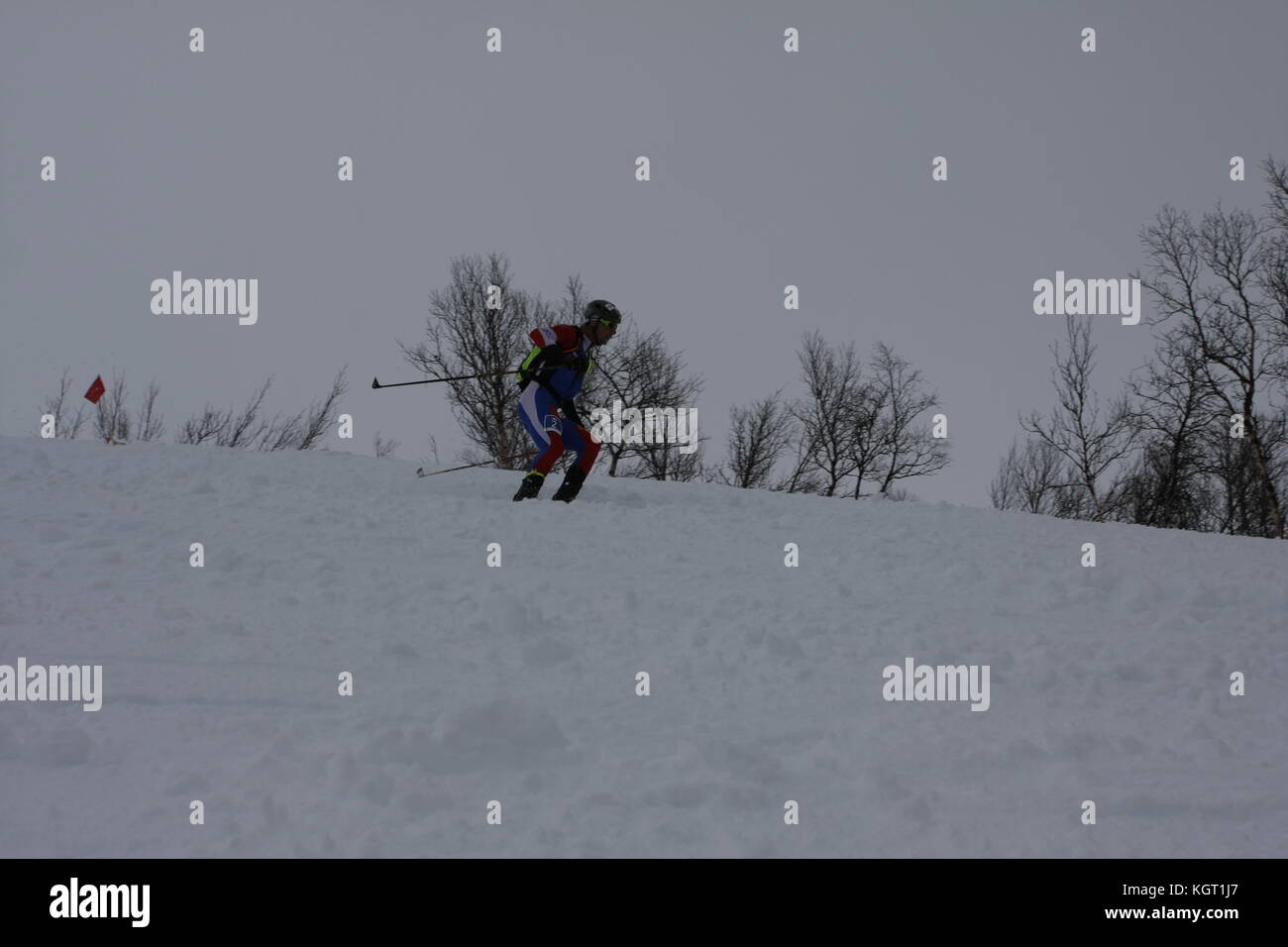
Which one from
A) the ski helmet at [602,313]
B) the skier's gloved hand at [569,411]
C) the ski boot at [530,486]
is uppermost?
the ski helmet at [602,313]

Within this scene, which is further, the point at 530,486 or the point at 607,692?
the point at 530,486

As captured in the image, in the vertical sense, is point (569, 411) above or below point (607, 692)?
above

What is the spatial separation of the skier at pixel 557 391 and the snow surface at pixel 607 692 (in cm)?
219

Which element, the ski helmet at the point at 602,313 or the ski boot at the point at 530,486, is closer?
the ski boot at the point at 530,486

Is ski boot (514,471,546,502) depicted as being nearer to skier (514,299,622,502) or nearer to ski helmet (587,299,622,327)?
skier (514,299,622,502)

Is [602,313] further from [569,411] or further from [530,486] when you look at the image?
[530,486]

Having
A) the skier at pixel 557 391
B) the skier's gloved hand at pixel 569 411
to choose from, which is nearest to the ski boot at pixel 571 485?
the skier at pixel 557 391

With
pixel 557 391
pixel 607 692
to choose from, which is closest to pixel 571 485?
pixel 557 391

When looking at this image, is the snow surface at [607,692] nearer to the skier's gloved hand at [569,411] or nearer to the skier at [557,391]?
the skier at [557,391]

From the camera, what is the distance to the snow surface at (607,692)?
3041 millimetres

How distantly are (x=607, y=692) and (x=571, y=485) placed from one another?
18.5 ft

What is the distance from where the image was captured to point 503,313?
3566cm

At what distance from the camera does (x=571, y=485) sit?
9.75m
